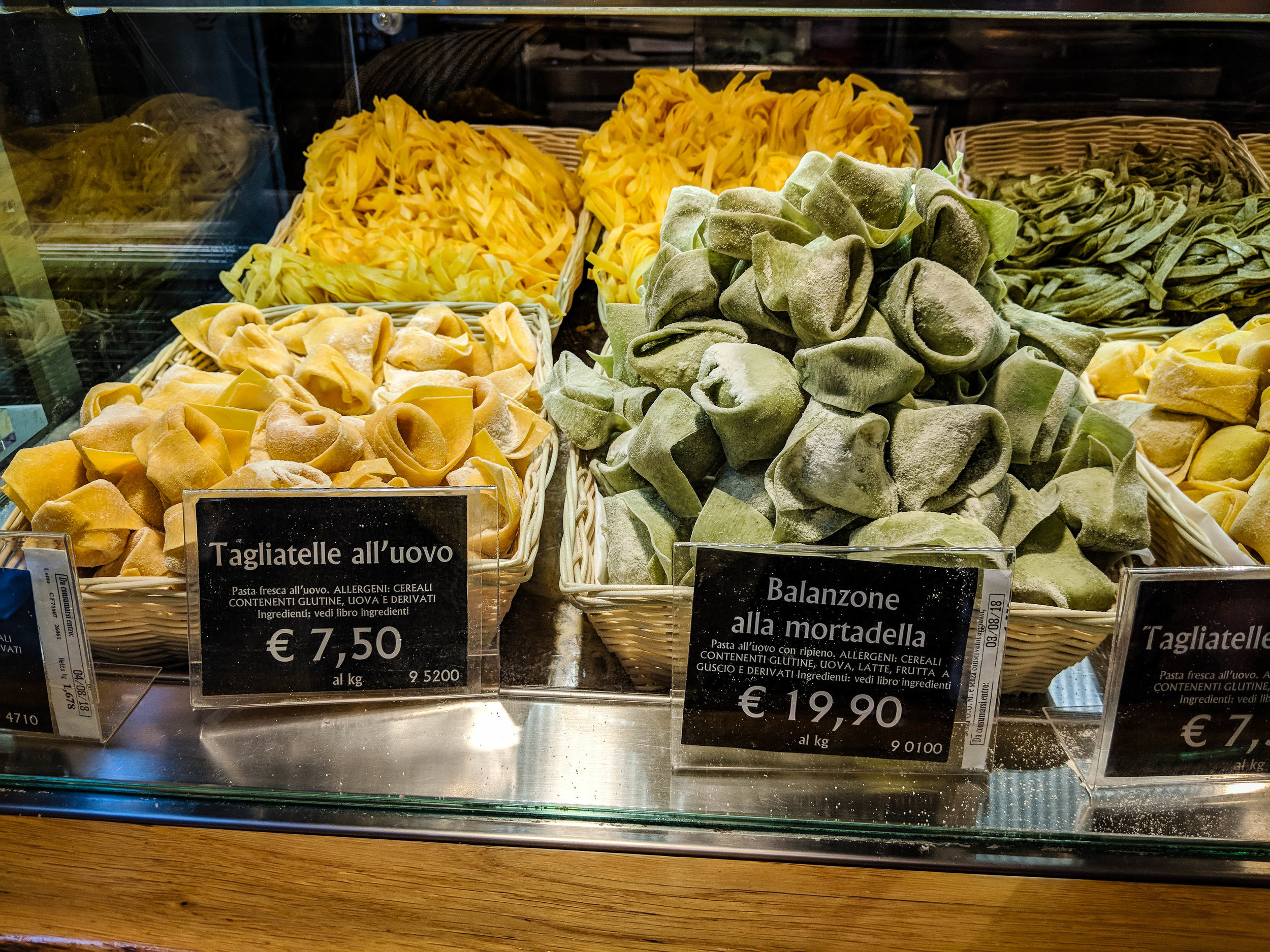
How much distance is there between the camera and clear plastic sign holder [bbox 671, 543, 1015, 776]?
0.64 m

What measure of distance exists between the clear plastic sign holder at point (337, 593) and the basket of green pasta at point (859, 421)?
12 centimetres

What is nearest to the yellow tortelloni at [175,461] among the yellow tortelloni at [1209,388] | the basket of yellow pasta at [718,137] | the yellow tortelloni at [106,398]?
the yellow tortelloni at [106,398]

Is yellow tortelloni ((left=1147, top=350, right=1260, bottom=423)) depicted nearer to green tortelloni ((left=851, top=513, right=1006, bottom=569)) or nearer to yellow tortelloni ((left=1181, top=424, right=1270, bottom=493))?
yellow tortelloni ((left=1181, top=424, right=1270, bottom=493))

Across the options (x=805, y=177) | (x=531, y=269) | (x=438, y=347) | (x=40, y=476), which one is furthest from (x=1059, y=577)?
(x=531, y=269)

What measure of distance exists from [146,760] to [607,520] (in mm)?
417

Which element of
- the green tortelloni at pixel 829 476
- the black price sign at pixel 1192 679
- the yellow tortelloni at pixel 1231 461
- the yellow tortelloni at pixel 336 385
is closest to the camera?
the black price sign at pixel 1192 679

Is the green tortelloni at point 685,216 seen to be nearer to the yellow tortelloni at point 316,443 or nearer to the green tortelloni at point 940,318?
the green tortelloni at point 940,318

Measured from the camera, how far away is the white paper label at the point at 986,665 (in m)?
0.64

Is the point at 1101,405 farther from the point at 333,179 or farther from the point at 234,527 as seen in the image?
the point at 333,179

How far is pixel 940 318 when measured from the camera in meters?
0.79

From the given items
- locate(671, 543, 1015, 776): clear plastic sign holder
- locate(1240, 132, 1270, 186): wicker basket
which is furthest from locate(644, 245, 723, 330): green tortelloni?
locate(1240, 132, 1270, 186): wicker basket

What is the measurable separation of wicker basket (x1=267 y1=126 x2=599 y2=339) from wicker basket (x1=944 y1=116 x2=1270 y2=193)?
0.67 meters

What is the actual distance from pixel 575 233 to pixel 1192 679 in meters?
1.30

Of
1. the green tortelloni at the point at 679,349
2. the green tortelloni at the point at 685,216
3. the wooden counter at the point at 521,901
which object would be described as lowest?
the wooden counter at the point at 521,901
